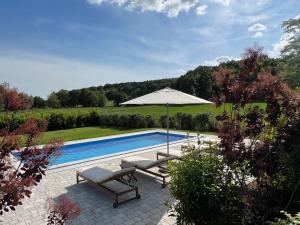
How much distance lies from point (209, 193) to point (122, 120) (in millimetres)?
19592

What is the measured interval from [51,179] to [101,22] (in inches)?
394

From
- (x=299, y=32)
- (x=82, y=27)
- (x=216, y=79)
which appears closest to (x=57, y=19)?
(x=82, y=27)

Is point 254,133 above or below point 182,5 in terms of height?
below

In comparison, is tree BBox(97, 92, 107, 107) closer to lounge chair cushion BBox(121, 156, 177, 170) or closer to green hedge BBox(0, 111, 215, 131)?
green hedge BBox(0, 111, 215, 131)

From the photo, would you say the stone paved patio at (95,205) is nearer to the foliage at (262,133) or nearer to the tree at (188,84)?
the foliage at (262,133)

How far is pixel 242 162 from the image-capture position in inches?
175

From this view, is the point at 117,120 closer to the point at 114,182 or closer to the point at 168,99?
the point at 168,99

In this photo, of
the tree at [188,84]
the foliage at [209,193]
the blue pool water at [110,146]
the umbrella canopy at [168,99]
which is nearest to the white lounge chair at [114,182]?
the foliage at [209,193]

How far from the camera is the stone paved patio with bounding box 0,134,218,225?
5820mm

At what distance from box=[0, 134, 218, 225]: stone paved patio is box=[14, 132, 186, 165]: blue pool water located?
5131 millimetres

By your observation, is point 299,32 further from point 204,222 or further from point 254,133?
point 204,222

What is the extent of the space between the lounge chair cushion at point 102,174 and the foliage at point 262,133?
346 cm

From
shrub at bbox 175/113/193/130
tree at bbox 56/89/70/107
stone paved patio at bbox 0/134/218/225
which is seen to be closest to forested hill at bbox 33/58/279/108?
tree at bbox 56/89/70/107

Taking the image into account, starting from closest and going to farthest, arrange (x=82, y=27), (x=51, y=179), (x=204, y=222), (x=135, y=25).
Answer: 1. (x=204, y=222)
2. (x=51, y=179)
3. (x=82, y=27)
4. (x=135, y=25)
